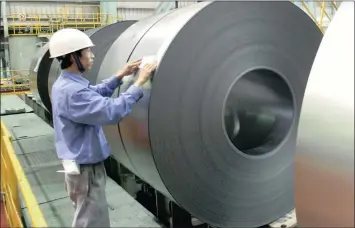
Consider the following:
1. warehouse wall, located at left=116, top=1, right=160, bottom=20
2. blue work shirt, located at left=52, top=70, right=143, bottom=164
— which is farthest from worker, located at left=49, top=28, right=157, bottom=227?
warehouse wall, located at left=116, top=1, right=160, bottom=20

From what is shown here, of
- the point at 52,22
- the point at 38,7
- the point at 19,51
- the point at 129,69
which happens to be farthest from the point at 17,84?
the point at 129,69

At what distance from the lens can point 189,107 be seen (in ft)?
4.86

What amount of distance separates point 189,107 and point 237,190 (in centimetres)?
43

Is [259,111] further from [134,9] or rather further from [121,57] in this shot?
[134,9]

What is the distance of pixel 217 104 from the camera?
1531 millimetres

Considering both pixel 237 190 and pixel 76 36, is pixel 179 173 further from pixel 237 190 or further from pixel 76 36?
pixel 76 36

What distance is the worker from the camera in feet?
5.19

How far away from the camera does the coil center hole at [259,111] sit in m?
1.73

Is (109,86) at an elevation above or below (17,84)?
above

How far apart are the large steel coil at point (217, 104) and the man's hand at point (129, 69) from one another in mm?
30

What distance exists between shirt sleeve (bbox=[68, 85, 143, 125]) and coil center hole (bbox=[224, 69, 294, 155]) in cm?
50

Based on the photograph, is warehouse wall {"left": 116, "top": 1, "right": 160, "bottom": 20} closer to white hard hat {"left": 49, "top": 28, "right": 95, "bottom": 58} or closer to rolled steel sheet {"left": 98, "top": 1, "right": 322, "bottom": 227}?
white hard hat {"left": 49, "top": 28, "right": 95, "bottom": 58}

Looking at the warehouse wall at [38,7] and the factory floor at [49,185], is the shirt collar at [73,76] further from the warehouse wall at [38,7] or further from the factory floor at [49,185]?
the warehouse wall at [38,7]

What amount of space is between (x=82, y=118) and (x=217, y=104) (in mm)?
554
